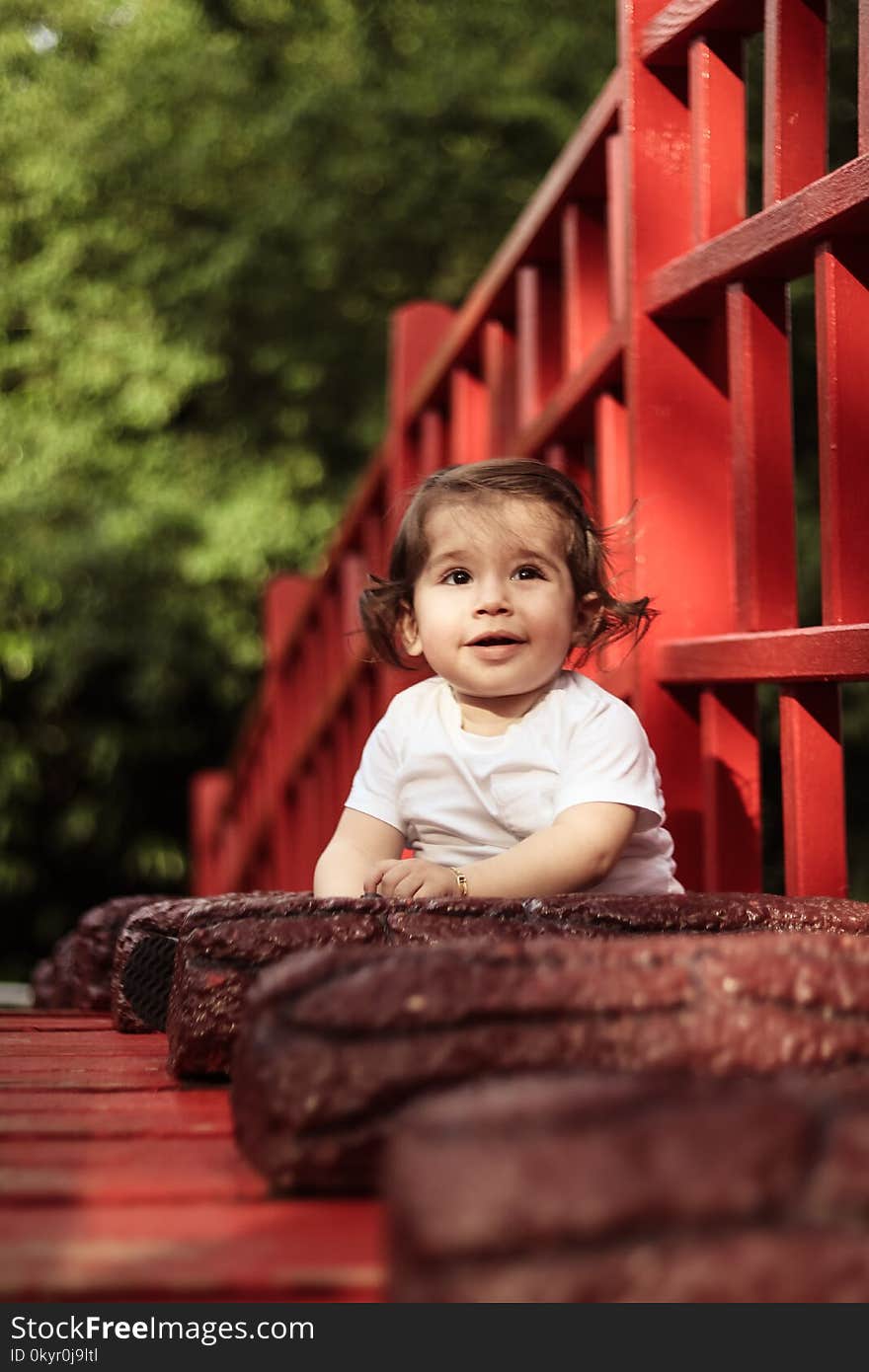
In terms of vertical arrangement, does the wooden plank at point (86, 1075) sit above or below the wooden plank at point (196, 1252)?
below

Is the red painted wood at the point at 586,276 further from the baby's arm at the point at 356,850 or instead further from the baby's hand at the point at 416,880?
the baby's hand at the point at 416,880

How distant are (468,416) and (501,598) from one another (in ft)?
4.59

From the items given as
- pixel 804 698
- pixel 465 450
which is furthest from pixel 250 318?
pixel 804 698

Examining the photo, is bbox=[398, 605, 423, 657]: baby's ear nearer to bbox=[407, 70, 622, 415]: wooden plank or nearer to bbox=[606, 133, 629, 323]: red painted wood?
bbox=[606, 133, 629, 323]: red painted wood

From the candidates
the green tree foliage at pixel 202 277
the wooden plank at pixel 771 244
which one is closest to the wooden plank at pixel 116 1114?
the wooden plank at pixel 771 244

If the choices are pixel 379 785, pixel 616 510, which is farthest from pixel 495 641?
pixel 616 510

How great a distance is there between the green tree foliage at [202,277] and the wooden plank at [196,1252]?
7.45m

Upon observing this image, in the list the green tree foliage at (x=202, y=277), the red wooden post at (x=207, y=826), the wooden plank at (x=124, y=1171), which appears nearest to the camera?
the wooden plank at (x=124, y=1171)

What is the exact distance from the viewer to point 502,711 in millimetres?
2182

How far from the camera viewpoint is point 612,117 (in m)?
2.49

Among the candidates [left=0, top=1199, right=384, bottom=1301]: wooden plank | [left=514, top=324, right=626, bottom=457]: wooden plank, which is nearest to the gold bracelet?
[left=0, top=1199, right=384, bottom=1301]: wooden plank

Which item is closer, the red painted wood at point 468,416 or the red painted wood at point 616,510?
the red painted wood at point 616,510

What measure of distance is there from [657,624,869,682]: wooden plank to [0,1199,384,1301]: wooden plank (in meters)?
0.95

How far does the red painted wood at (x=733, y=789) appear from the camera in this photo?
2166 mm
